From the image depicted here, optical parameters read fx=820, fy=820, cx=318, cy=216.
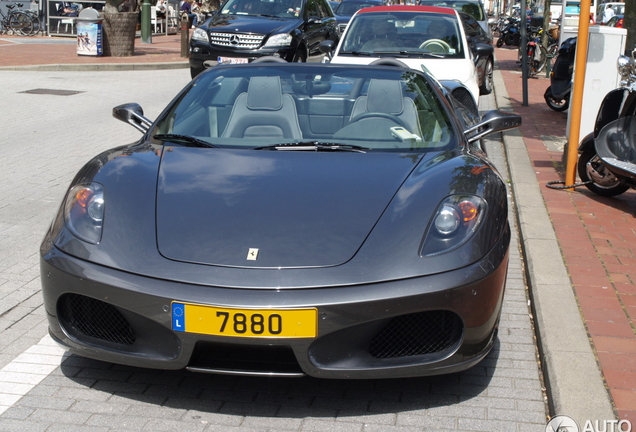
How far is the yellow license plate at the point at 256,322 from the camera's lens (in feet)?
9.77

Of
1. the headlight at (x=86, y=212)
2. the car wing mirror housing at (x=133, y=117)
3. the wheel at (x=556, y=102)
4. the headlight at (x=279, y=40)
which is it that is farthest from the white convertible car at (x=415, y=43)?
the headlight at (x=86, y=212)

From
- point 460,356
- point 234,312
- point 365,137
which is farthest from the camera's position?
point 365,137

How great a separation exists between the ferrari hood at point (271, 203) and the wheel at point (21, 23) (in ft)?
83.2

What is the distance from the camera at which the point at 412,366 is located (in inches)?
124

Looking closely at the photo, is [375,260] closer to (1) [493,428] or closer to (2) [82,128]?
(1) [493,428]

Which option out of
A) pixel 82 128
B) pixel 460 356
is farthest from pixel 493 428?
pixel 82 128

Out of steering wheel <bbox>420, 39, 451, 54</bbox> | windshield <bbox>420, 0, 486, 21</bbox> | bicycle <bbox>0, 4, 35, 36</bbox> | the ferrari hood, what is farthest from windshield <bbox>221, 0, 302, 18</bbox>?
bicycle <bbox>0, 4, 35, 36</bbox>

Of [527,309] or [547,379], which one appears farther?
[527,309]

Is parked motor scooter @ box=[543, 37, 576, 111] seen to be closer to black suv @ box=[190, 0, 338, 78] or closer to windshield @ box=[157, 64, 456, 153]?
black suv @ box=[190, 0, 338, 78]

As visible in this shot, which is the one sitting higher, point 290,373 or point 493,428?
point 290,373

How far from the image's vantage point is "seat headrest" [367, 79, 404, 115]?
4.56 metres

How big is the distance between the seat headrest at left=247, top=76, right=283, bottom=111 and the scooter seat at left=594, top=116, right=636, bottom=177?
10.2 ft

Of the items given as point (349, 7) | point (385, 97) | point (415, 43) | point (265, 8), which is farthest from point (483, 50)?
point (349, 7)

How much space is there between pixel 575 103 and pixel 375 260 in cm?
471
